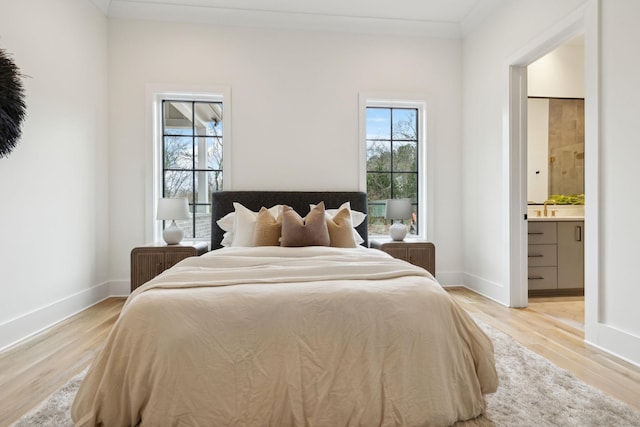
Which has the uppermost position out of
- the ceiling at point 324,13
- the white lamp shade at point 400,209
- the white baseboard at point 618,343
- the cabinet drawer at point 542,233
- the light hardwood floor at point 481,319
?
the ceiling at point 324,13

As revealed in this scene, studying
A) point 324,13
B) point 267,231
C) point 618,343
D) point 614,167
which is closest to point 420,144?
point 324,13

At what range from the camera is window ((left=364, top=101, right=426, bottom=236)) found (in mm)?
4379

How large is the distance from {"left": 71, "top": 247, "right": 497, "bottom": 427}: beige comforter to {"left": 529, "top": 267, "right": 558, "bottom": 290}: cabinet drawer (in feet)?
9.08

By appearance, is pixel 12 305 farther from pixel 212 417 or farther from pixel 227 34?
pixel 227 34

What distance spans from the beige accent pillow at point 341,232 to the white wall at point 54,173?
2449 mm

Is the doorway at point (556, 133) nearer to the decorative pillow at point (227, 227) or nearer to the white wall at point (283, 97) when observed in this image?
the white wall at point (283, 97)

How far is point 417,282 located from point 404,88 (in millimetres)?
3186

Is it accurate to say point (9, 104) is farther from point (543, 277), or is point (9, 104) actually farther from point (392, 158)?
point (543, 277)

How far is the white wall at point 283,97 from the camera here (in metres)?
3.89

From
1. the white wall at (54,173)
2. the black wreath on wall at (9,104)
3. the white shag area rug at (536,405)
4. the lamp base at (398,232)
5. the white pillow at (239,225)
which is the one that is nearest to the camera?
the white shag area rug at (536,405)

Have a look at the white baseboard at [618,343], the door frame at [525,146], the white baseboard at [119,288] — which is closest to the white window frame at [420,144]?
the door frame at [525,146]

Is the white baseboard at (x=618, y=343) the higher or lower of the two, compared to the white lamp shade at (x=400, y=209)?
lower

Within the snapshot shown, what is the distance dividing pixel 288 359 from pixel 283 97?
3291 millimetres

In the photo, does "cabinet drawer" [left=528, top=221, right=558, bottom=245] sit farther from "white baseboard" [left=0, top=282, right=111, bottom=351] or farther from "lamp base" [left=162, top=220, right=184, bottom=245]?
"white baseboard" [left=0, top=282, right=111, bottom=351]
